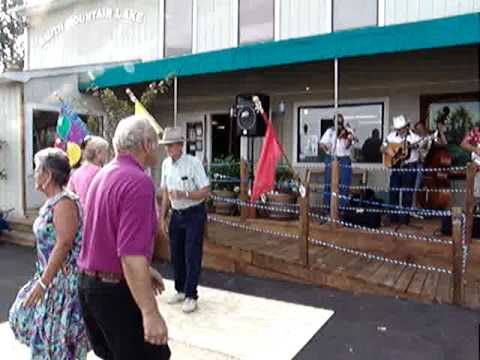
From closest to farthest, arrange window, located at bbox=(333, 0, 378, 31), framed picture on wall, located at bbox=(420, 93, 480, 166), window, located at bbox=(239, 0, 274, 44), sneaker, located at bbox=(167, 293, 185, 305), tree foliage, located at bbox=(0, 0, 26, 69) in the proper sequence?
sneaker, located at bbox=(167, 293, 185, 305) < framed picture on wall, located at bbox=(420, 93, 480, 166) < window, located at bbox=(333, 0, 378, 31) < window, located at bbox=(239, 0, 274, 44) < tree foliage, located at bbox=(0, 0, 26, 69)

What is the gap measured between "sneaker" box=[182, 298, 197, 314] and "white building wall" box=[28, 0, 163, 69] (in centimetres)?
753

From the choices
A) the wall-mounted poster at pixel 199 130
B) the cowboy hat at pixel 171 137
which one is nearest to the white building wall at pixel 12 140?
the wall-mounted poster at pixel 199 130

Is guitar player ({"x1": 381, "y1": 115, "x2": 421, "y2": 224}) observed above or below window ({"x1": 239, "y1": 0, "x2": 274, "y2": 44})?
below

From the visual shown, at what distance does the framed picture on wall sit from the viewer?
7590mm

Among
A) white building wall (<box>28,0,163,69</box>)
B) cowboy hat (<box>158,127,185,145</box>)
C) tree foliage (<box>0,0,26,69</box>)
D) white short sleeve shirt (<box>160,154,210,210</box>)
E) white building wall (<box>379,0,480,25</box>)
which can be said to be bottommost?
white short sleeve shirt (<box>160,154,210,210</box>)

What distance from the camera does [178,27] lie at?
34.0ft

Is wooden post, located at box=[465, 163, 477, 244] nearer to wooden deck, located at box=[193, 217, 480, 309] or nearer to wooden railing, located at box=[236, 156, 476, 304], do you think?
wooden railing, located at box=[236, 156, 476, 304]

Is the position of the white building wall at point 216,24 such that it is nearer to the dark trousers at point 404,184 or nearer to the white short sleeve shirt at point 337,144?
the white short sleeve shirt at point 337,144

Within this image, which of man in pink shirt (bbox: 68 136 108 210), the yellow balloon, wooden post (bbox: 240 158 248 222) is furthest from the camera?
wooden post (bbox: 240 158 248 222)

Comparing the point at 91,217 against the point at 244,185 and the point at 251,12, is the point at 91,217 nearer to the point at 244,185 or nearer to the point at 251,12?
the point at 244,185

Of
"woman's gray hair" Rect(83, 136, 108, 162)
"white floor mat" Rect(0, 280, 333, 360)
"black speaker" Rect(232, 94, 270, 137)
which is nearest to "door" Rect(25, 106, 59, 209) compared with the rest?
"black speaker" Rect(232, 94, 270, 137)

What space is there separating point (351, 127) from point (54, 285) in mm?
6977

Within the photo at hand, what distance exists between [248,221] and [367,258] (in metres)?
2.37

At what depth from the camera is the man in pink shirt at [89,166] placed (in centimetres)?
352
